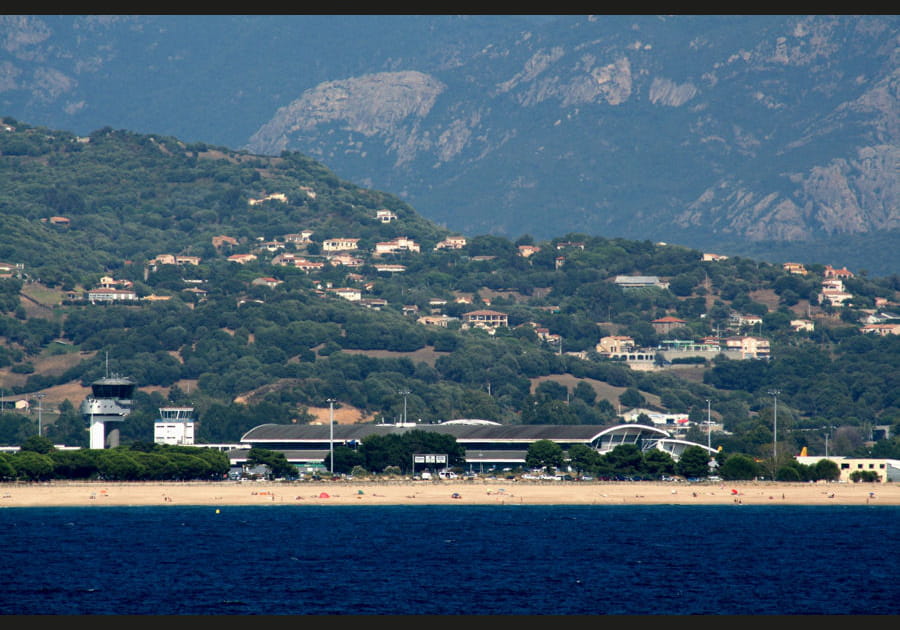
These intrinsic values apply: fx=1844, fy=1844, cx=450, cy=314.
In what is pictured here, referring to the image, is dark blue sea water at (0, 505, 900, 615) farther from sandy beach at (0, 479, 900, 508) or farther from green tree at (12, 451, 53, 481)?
green tree at (12, 451, 53, 481)

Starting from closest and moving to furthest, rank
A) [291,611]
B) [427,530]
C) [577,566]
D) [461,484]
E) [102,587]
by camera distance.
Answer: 1. [291,611]
2. [102,587]
3. [577,566]
4. [427,530]
5. [461,484]

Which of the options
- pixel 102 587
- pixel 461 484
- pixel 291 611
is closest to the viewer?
pixel 291 611

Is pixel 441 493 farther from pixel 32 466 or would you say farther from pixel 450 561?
pixel 450 561

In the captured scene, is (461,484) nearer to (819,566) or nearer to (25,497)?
(25,497)

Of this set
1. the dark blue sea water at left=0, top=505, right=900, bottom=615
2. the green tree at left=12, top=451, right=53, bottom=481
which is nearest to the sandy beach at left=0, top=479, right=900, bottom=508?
the dark blue sea water at left=0, top=505, right=900, bottom=615

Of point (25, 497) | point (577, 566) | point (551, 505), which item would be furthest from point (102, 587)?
point (551, 505)

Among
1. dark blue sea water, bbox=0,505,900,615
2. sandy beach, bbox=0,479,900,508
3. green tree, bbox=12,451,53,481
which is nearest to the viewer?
dark blue sea water, bbox=0,505,900,615

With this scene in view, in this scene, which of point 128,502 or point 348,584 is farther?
point 128,502

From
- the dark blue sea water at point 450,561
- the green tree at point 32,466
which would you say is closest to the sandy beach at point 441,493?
the dark blue sea water at point 450,561
